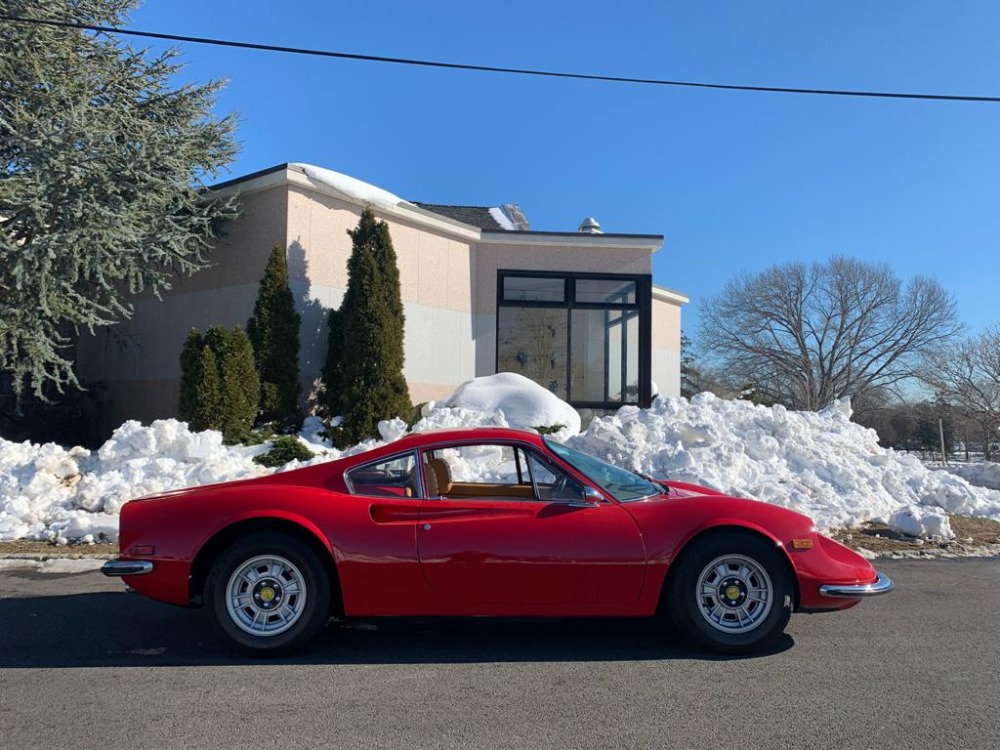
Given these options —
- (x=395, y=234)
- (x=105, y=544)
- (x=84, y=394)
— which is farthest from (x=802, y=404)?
(x=105, y=544)

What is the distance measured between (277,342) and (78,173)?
3882 millimetres

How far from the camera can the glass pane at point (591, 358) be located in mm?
17781

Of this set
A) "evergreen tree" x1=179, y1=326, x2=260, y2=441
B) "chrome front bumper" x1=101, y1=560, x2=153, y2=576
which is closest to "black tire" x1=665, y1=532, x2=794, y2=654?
"chrome front bumper" x1=101, y1=560, x2=153, y2=576

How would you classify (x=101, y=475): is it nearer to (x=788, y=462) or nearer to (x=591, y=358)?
(x=788, y=462)

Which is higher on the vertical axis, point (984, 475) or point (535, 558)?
point (984, 475)

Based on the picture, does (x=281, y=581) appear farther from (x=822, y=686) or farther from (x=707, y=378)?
→ (x=707, y=378)

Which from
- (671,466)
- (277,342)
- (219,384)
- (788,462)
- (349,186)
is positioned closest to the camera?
(671,466)

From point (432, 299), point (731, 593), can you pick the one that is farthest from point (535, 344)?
point (731, 593)

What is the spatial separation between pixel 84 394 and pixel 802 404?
3973 cm

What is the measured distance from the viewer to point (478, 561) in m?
4.83

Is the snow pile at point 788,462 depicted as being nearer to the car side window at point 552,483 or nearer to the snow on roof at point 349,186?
the car side window at point 552,483

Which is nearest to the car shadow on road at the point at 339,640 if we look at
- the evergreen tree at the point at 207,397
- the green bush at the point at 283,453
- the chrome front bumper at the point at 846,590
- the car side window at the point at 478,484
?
the chrome front bumper at the point at 846,590

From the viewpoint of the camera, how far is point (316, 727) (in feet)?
12.6

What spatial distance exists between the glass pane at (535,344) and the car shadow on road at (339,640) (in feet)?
39.3
